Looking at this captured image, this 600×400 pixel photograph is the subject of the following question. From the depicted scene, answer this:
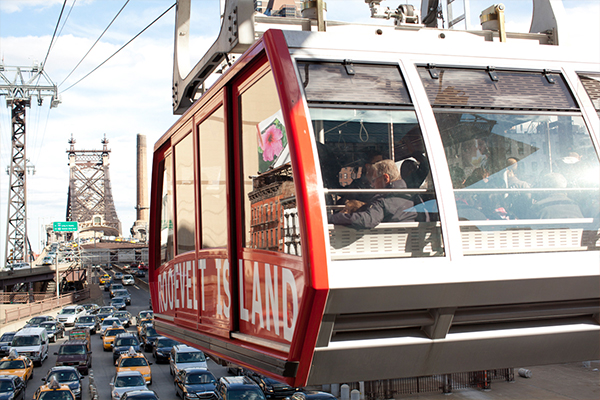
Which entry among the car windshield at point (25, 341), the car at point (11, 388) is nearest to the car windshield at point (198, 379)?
the car at point (11, 388)

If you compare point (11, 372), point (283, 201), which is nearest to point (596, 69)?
point (283, 201)

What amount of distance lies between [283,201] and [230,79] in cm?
148

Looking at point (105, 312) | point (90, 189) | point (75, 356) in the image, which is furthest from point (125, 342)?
point (90, 189)

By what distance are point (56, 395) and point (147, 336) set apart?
1517cm

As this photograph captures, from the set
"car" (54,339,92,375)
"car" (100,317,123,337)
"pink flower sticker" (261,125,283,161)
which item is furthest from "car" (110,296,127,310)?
"pink flower sticker" (261,125,283,161)

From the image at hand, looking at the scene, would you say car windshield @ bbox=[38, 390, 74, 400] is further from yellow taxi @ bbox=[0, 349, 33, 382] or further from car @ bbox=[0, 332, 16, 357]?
car @ bbox=[0, 332, 16, 357]

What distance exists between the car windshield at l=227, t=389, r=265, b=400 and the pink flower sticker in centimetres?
1623

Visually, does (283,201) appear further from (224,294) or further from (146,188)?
(146,188)

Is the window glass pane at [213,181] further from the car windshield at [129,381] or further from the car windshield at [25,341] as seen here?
the car windshield at [25,341]

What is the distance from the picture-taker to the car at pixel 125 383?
20656 mm

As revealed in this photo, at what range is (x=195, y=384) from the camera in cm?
2159

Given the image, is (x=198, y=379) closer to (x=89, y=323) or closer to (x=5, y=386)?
(x=5, y=386)

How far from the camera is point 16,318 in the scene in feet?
132

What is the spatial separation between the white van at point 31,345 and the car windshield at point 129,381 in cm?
939
